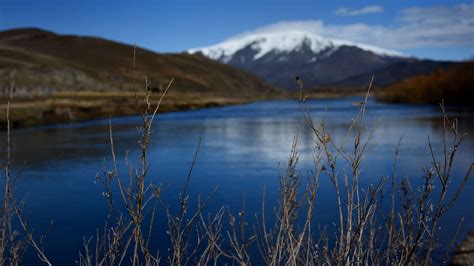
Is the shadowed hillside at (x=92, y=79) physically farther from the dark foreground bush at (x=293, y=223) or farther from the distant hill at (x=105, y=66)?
the dark foreground bush at (x=293, y=223)

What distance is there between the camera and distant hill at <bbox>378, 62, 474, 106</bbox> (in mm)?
48688

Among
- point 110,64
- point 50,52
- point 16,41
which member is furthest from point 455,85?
point 16,41

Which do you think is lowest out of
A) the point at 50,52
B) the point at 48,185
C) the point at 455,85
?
the point at 48,185

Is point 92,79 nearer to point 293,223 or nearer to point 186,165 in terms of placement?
point 186,165

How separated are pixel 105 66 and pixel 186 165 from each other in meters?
105

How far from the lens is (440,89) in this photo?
5116 cm

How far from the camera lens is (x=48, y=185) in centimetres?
1372

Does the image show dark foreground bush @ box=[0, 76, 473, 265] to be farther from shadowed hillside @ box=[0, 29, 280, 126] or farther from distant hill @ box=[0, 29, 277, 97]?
distant hill @ box=[0, 29, 277, 97]

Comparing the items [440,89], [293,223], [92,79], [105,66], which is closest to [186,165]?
[293,223]

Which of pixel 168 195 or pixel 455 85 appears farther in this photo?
pixel 455 85

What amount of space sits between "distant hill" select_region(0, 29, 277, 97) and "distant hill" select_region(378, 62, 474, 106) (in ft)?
140

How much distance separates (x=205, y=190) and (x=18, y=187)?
5.14m

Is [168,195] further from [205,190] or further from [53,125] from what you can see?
[53,125]

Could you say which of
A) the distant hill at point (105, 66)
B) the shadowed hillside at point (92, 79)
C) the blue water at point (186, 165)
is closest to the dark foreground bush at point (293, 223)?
the blue water at point (186, 165)
